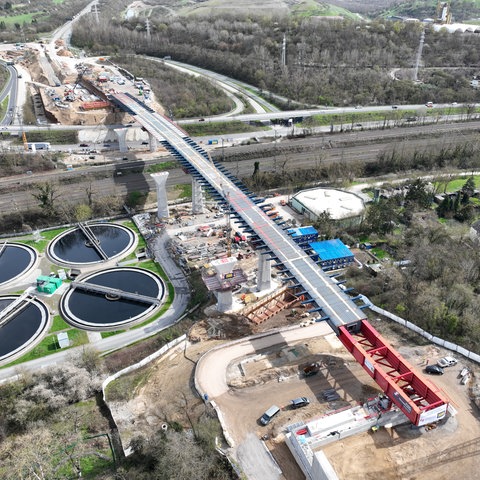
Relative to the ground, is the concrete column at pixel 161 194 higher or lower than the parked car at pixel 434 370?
higher

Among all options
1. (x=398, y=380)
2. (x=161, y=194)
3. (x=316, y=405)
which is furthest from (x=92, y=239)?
(x=398, y=380)

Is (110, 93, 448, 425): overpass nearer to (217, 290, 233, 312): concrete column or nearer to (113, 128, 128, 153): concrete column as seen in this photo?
(217, 290, 233, 312): concrete column

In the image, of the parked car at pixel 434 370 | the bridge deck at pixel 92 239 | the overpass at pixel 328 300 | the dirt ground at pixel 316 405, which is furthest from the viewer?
the bridge deck at pixel 92 239

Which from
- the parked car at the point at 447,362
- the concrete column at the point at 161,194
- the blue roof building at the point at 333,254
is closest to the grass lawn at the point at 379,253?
the blue roof building at the point at 333,254

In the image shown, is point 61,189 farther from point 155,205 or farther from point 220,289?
point 220,289

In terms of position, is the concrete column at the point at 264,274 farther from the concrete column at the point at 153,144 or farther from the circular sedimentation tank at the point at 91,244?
the concrete column at the point at 153,144

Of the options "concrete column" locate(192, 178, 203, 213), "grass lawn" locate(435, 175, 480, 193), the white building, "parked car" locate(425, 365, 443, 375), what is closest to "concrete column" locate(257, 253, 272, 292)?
the white building

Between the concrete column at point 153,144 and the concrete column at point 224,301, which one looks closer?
the concrete column at point 224,301
